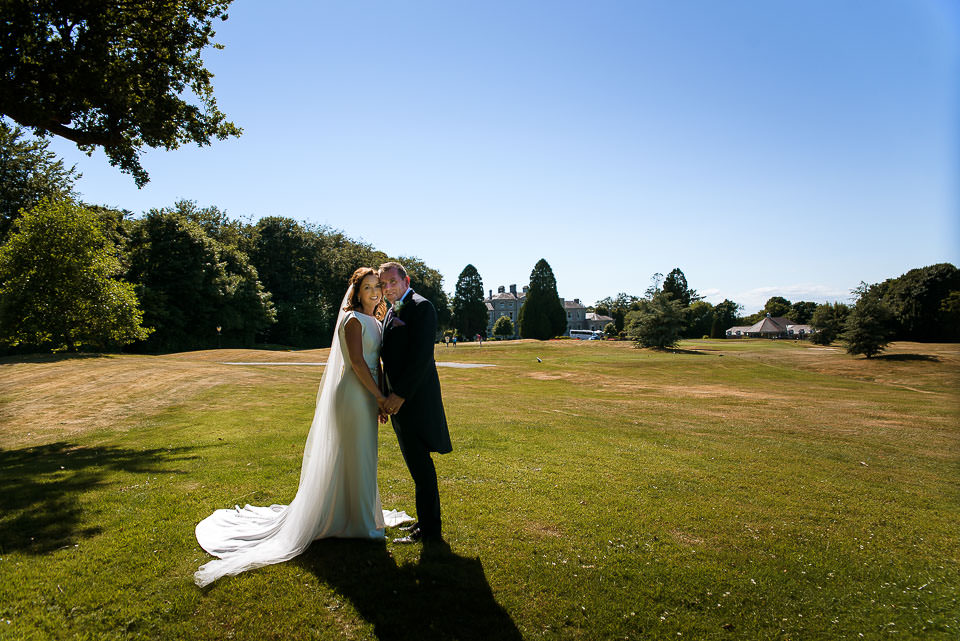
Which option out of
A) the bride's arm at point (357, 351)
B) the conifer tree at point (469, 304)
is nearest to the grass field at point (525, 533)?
the bride's arm at point (357, 351)

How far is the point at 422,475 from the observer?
15.8 ft

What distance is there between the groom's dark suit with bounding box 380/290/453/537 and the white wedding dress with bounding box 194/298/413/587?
0.26 meters

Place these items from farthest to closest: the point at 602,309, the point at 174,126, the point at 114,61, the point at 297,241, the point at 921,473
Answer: the point at 602,309
the point at 297,241
the point at 174,126
the point at 114,61
the point at 921,473

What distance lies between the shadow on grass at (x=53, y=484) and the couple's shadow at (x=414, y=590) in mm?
2836

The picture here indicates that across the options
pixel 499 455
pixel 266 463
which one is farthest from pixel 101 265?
pixel 499 455

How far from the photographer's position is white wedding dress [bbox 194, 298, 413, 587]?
4727 millimetres

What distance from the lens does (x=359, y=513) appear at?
4859mm

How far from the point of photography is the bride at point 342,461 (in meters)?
4.72

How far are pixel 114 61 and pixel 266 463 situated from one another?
981 cm

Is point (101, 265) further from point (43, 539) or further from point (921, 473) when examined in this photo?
point (921, 473)

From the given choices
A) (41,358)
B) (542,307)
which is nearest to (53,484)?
(41,358)

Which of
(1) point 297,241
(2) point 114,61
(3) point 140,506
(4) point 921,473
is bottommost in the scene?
(4) point 921,473

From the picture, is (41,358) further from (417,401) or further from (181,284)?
(417,401)

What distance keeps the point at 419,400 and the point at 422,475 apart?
0.79m
